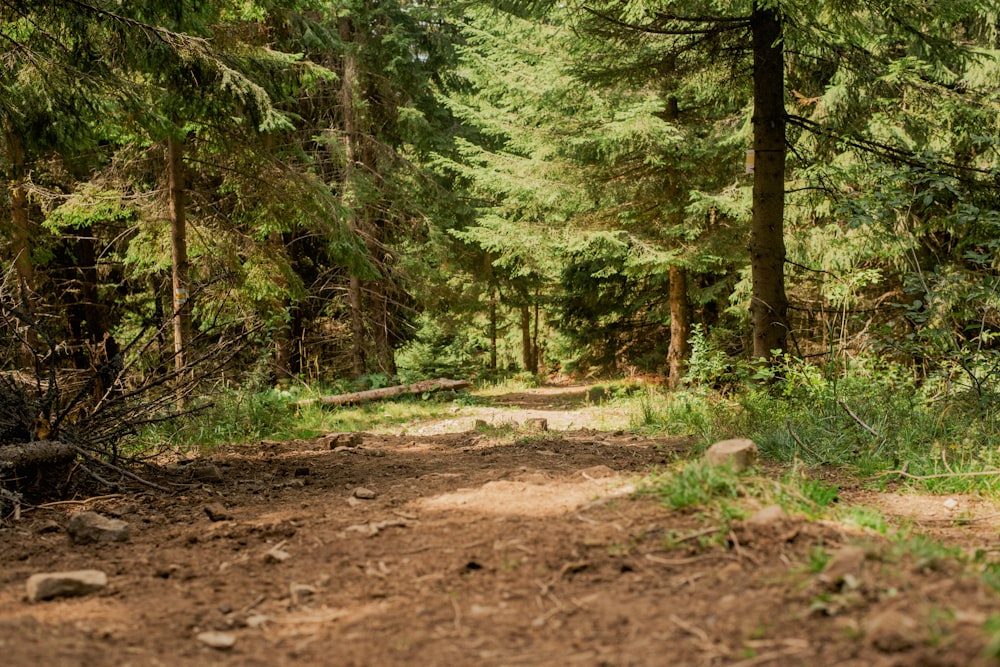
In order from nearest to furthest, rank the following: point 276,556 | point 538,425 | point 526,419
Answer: point 276,556
point 538,425
point 526,419

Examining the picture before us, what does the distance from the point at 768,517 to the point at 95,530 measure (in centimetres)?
342

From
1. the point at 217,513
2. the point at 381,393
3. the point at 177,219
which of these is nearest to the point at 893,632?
the point at 217,513

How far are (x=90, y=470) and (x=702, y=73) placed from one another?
780cm

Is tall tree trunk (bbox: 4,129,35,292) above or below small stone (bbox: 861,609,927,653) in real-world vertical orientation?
above

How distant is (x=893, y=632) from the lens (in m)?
1.91

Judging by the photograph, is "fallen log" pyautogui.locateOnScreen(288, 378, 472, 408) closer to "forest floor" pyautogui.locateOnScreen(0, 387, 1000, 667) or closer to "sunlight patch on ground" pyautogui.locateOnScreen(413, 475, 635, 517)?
"forest floor" pyautogui.locateOnScreen(0, 387, 1000, 667)

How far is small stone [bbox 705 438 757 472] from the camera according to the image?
3713 millimetres

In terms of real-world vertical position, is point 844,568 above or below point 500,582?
above

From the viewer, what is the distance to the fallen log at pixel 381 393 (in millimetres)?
10547

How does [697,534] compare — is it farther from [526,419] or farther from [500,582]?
[526,419]

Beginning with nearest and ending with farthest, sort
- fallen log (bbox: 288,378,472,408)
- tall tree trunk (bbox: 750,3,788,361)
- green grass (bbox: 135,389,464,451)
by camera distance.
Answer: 1. green grass (bbox: 135,389,464,451)
2. tall tree trunk (bbox: 750,3,788,361)
3. fallen log (bbox: 288,378,472,408)

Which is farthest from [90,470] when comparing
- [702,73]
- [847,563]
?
[702,73]

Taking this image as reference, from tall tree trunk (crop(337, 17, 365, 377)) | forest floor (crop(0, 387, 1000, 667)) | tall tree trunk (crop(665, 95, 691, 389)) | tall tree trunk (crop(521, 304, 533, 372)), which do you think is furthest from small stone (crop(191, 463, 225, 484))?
tall tree trunk (crop(521, 304, 533, 372))

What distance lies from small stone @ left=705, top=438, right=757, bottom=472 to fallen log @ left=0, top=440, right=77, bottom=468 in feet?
13.4
